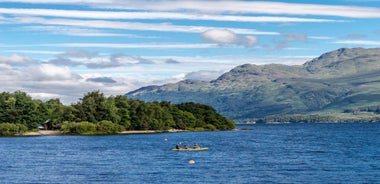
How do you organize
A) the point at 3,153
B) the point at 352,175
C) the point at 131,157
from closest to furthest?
the point at 352,175
the point at 131,157
the point at 3,153

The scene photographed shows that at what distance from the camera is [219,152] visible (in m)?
172

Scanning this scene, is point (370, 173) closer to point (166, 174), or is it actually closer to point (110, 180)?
point (166, 174)

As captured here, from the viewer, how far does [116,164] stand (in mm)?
133125

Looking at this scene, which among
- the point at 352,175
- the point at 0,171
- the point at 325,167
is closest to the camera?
the point at 352,175

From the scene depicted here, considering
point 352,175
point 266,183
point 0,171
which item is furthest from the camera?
point 0,171

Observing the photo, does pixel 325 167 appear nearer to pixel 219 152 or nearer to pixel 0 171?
pixel 219 152

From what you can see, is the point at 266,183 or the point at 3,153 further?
the point at 3,153

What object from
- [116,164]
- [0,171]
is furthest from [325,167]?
[0,171]

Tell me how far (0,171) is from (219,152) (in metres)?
71.5

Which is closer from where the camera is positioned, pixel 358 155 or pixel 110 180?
pixel 110 180

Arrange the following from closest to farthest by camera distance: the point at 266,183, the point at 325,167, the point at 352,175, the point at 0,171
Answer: the point at 266,183 < the point at 352,175 < the point at 0,171 < the point at 325,167

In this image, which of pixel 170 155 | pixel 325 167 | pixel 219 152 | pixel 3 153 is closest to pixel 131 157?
pixel 170 155

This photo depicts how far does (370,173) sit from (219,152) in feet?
210

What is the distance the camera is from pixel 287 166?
417 feet
